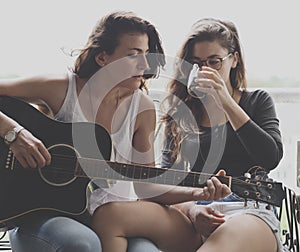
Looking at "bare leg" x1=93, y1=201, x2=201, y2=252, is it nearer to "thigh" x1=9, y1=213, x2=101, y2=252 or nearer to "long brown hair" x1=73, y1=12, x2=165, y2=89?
"thigh" x1=9, y1=213, x2=101, y2=252

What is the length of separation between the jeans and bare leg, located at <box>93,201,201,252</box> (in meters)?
0.03

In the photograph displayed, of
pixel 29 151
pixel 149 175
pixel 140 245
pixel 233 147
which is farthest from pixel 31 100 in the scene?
pixel 233 147

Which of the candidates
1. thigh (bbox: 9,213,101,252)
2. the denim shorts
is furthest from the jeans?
the denim shorts

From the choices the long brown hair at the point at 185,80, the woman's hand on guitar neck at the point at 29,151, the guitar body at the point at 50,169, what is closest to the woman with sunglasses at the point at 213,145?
the long brown hair at the point at 185,80

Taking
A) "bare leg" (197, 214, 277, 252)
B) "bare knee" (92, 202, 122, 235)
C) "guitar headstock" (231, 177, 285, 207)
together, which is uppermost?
"guitar headstock" (231, 177, 285, 207)

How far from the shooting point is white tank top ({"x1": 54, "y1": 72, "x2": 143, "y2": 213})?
150cm

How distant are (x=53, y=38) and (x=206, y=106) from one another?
0.62 m

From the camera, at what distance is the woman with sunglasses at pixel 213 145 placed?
1382mm

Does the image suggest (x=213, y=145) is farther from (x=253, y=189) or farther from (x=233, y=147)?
(x=253, y=189)

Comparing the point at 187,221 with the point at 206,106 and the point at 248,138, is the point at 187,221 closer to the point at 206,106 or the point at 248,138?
the point at 248,138

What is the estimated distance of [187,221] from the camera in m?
1.46

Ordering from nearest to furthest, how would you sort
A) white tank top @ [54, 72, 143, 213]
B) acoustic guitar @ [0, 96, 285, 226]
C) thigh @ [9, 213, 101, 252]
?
1. thigh @ [9, 213, 101, 252]
2. acoustic guitar @ [0, 96, 285, 226]
3. white tank top @ [54, 72, 143, 213]

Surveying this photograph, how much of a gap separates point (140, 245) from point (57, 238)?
22cm

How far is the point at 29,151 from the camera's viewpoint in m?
1.34
